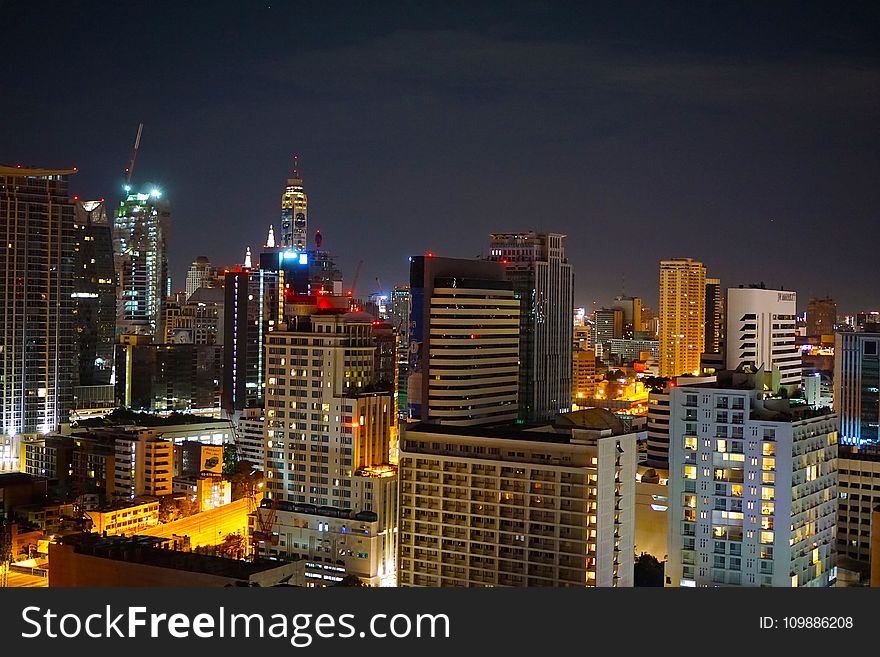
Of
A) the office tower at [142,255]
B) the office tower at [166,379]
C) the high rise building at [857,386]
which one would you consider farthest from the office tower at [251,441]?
the office tower at [142,255]

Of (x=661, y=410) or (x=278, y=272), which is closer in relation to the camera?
(x=661, y=410)

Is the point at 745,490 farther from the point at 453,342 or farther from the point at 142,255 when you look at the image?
the point at 142,255

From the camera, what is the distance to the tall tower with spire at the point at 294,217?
2289 centimetres

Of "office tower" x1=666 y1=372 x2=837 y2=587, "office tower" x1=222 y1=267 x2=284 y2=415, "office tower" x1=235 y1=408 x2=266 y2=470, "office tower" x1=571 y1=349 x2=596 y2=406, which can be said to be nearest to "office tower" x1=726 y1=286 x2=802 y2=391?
"office tower" x1=666 y1=372 x2=837 y2=587

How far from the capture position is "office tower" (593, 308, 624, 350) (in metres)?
28.7

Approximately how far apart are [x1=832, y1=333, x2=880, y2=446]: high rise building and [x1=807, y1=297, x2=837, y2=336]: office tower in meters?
0.25

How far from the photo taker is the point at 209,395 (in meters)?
20.7

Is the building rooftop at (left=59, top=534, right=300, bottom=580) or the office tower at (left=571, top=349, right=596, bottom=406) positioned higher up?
the office tower at (left=571, top=349, right=596, bottom=406)

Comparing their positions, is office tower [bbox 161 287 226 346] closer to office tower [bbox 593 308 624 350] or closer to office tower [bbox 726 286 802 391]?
office tower [bbox 593 308 624 350]

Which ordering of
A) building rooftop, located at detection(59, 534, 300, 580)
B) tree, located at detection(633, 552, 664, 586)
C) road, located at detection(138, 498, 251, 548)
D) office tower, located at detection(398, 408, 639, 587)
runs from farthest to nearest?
road, located at detection(138, 498, 251, 548) < tree, located at detection(633, 552, 664, 586) < office tower, located at detection(398, 408, 639, 587) < building rooftop, located at detection(59, 534, 300, 580)

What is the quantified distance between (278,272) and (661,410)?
390 inches

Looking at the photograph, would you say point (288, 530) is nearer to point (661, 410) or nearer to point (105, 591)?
point (661, 410)

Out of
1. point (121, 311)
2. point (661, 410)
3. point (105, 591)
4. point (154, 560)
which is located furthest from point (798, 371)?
point (121, 311)

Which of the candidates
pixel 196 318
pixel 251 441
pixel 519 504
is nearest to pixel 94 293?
pixel 196 318
